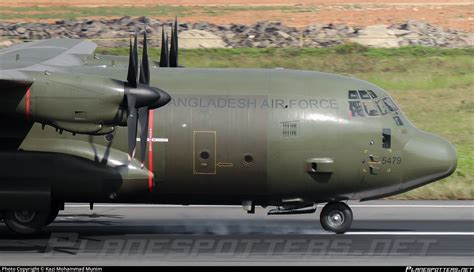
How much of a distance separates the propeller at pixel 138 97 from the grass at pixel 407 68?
1864 cm

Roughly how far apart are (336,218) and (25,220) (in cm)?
749

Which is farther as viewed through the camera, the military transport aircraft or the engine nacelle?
the military transport aircraft

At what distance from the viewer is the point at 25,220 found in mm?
22281

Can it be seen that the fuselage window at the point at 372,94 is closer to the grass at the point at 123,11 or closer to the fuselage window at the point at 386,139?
the fuselage window at the point at 386,139

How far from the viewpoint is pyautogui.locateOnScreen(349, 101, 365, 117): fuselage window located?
2262cm

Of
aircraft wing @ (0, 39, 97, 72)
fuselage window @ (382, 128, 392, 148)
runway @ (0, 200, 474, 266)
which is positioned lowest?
runway @ (0, 200, 474, 266)

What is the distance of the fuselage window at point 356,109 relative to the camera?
891 inches

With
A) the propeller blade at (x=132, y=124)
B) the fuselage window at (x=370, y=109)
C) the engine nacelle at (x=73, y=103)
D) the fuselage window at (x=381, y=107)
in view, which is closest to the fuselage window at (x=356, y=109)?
the fuselage window at (x=370, y=109)

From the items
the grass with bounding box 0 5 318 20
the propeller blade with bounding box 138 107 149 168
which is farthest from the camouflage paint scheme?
the grass with bounding box 0 5 318 20

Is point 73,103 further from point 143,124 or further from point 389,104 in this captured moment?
point 389,104

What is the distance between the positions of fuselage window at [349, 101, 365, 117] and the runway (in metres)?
2.98

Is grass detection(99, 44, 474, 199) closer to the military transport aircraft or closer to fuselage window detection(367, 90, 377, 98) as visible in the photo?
fuselage window detection(367, 90, 377, 98)

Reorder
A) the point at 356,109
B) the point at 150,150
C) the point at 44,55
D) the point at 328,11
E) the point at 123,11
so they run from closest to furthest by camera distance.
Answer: the point at 150,150 → the point at 356,109 → the point at 44,55 → the point at 123,11 → the point at 328,11

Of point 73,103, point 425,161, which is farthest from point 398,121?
point 73,103
